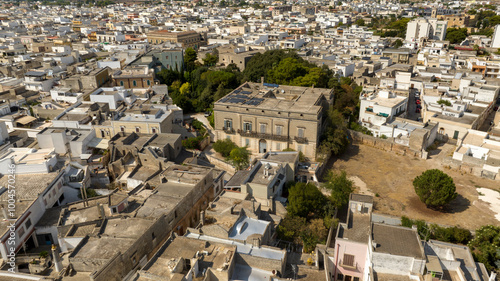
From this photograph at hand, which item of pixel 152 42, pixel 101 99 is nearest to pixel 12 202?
pixel 101 99

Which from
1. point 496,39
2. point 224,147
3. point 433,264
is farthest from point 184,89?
point 496,39

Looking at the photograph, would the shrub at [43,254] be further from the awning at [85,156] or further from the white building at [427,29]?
the white building at [427,29]

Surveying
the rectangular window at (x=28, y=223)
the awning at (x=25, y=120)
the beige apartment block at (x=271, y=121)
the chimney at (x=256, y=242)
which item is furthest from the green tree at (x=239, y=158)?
the awning at (x=25, y=120)

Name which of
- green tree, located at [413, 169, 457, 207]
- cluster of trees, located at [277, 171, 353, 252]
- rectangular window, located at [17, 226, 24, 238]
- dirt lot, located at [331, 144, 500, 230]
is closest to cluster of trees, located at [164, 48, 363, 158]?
dirt lot, located at [331, 144, 500, 230]

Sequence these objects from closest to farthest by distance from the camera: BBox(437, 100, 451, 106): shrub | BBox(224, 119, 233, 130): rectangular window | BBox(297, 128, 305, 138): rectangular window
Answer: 1. BBox(297, 128, 305, 138): rectangular window
2. BBox(224, 119, 233, 130): rectangular window
3. BBox(437, 100, 451, 106): shrub

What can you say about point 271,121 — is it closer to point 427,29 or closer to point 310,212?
point 310,212

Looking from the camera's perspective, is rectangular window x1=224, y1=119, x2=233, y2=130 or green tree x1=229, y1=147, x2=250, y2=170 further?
rectangular window x1=224, y1=119, x2=233, y2=130

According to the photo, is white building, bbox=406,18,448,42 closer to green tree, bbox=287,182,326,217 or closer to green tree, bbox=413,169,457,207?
green tree, bbox=413,169,457,207
